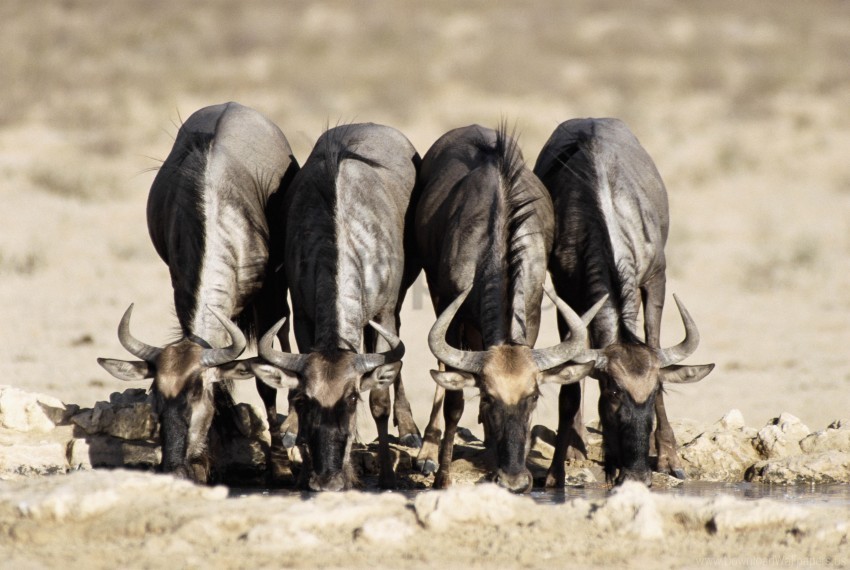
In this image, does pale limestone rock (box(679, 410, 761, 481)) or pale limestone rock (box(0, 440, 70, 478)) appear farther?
pale limestone rock (box(679, 410, 761, 481))

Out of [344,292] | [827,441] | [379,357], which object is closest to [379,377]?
[379,357]

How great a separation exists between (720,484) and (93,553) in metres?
5.35

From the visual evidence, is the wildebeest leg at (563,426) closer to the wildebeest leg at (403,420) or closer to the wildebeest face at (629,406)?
the wildebeest face at (629,406)

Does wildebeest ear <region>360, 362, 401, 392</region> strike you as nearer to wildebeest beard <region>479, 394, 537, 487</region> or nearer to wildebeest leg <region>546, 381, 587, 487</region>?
wildebeest beard <region>479, 394, 537, 487</region>

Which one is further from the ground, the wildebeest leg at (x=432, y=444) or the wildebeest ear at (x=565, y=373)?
the wildebeest ear at (x=565, y=373)

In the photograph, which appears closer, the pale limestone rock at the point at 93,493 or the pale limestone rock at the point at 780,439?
the pale limestone rock at the point at 93,493

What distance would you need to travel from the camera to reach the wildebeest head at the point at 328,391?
28.3 ft

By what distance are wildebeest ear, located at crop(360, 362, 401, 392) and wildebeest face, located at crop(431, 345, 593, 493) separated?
328 mm

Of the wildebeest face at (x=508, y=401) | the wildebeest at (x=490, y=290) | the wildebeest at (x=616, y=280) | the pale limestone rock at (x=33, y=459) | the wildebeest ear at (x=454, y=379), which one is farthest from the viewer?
the pale limestone rock at (x=33, y=459)

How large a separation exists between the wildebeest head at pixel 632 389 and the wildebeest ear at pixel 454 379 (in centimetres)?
78

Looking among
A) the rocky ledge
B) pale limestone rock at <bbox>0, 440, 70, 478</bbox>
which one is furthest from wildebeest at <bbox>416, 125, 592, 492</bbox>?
pale limestone rock at <bbox>0, 440, 70, 478</bbox>

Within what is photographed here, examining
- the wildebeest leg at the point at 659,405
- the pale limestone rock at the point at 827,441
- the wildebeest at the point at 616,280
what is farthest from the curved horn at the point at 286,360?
the pale limestone rock at the point at 827,441

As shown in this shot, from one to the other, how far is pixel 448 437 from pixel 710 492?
6.52 ft

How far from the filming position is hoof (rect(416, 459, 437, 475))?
33.9 feet
